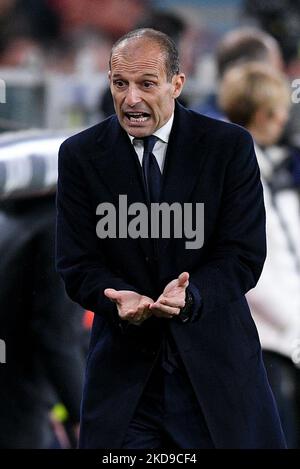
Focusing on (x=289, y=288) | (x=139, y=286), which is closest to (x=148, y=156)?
(x=139, y=286)

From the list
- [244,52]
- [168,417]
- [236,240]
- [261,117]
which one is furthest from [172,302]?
[244,52]

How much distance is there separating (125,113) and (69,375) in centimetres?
183

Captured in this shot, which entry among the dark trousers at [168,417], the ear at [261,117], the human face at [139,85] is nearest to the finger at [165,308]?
the dark trousers at [168,417]

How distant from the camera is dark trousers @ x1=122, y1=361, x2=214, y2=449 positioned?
3293mm

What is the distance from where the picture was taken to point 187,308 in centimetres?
314

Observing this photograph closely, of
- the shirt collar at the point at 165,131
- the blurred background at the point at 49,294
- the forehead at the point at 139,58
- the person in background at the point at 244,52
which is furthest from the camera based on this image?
the person in background at the point at 244,52

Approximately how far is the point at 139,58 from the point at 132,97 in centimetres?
10

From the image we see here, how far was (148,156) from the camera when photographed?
3.26 metres

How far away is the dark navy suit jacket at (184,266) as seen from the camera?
321 cm

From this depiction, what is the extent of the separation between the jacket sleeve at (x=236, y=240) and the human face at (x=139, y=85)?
22cm

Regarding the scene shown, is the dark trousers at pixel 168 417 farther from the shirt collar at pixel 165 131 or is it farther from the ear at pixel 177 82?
the ear at pixel 177 82

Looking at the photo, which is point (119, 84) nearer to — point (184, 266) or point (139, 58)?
point (139, 58)
